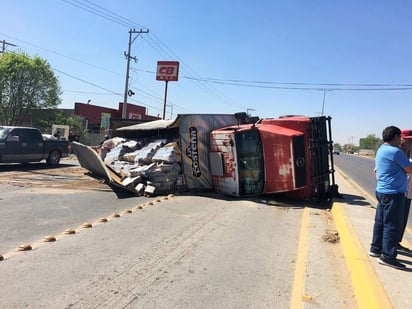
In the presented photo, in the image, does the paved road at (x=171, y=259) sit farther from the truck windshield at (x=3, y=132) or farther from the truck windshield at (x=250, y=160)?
the truck windshield at (x=3, y=132)

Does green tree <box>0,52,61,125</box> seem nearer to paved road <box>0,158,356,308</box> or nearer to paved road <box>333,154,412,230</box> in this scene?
paved road <box>333,154,412,230</box>

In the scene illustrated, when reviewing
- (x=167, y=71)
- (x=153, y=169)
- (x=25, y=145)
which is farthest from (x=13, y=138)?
(x=167, y=71)

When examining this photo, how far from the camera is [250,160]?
38.6 ft

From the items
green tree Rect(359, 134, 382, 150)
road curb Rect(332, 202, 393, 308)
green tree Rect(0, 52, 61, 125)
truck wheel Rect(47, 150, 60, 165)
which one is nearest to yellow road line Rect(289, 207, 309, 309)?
road curb Rect(332, 202, 393, 308)

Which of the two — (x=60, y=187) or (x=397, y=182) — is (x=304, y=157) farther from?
(x=60, y=187)

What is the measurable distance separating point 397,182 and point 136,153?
10171mm

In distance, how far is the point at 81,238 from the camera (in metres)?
6.46

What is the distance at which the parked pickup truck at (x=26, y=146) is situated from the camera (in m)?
17.2

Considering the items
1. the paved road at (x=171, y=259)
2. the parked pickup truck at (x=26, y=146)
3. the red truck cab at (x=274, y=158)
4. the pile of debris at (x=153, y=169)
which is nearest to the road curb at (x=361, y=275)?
the paved road at (x=171, y=259)

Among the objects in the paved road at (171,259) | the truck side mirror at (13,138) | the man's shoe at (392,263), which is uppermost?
the truck side mirror at (13,138)

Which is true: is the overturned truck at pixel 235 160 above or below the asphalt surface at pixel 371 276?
above

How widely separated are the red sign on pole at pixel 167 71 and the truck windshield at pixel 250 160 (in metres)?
21.4

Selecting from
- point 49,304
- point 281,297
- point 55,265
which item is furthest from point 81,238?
point 281,297

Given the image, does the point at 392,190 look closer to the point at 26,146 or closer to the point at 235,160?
the point at 235,160
